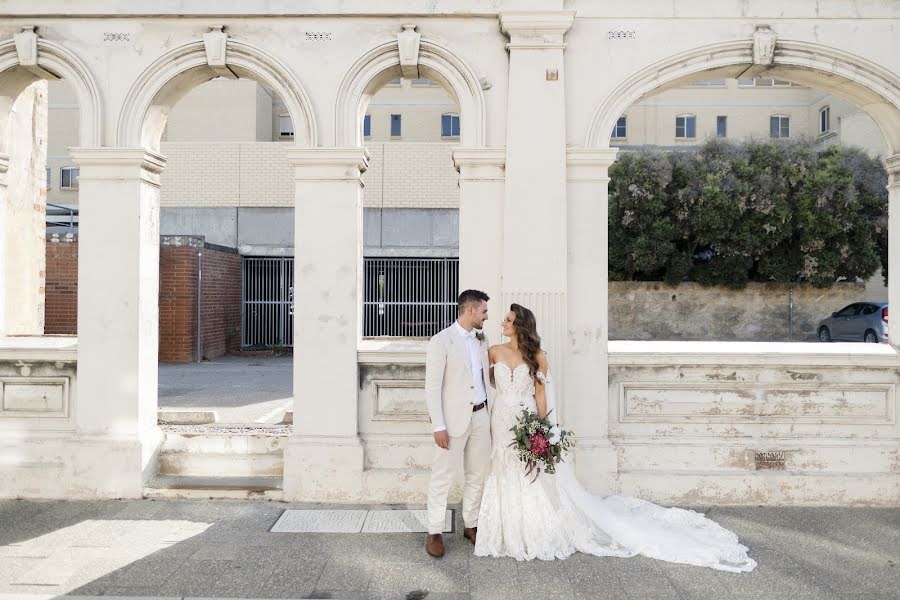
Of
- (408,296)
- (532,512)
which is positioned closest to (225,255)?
(408,296)

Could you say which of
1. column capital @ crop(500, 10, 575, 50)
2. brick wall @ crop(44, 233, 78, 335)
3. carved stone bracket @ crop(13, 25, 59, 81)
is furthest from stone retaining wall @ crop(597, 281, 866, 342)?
carved stone bracket @ crop(13, 25, 59, 81)

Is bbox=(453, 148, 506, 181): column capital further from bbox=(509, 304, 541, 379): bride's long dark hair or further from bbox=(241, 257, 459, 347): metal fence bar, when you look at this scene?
bbox=(241, 257, 459, 347): metal fence bar

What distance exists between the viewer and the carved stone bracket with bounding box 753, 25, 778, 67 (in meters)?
6.46

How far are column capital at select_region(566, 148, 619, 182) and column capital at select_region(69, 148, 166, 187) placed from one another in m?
3.86

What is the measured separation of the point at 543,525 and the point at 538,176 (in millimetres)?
3014

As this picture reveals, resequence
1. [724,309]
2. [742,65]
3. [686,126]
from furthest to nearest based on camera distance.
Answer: [686,126] < [724,309] < [742,65]

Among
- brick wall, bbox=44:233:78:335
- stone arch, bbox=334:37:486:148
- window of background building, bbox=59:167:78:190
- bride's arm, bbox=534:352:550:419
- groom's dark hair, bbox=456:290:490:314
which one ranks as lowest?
bride's arm, bbox=534:352:550:419

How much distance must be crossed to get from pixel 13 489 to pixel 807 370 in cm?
725

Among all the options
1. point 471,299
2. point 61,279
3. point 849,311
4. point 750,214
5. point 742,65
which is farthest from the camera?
point 750,214

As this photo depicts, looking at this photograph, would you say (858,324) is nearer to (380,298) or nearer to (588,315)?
(380,298)

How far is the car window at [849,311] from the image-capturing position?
73.3 ft

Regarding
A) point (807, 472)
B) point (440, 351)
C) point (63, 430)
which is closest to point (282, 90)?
point (440, 351)

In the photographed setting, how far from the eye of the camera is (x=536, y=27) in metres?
6.45

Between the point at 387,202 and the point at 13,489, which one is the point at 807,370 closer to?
the point at 13,489
